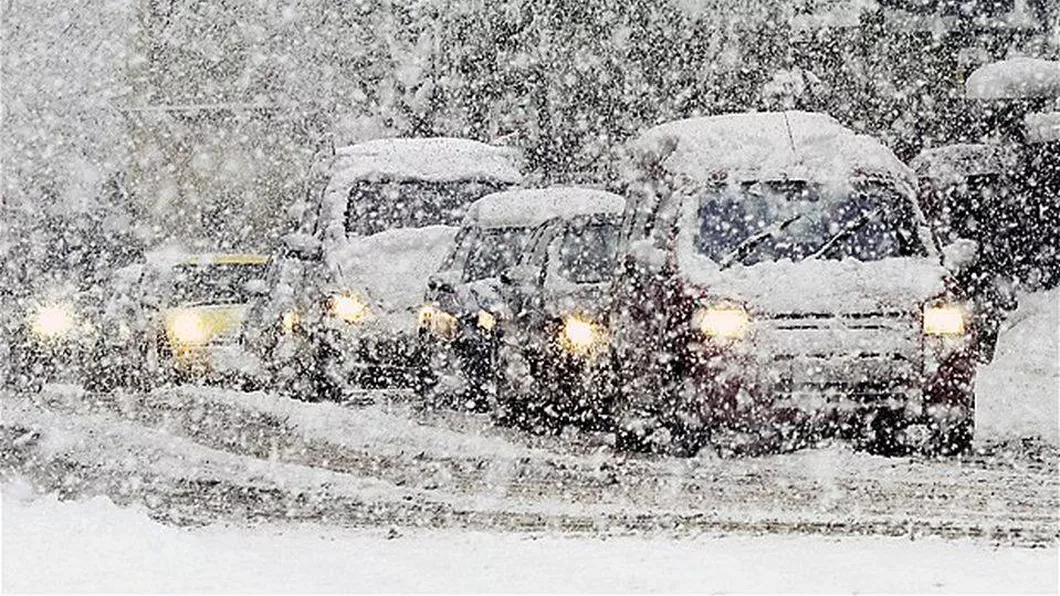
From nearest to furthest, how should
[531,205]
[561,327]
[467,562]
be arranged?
[467,562] → [561,327] → [531,205]

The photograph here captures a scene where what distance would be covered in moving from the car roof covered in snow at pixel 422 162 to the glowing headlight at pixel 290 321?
1.36 metres

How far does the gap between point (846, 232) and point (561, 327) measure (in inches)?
85.6

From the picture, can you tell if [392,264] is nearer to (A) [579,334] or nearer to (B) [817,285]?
(A) [579,334]

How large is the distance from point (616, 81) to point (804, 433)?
15275mm

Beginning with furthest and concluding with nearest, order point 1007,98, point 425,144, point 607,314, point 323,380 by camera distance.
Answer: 1. point 1007,98
2. point 425,144
3. point 323,380
4. point 607,314

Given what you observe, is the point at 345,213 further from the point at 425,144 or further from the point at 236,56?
the point at 236,56

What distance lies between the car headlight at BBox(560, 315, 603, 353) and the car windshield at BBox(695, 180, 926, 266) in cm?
133

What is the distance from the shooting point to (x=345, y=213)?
16.9 meters

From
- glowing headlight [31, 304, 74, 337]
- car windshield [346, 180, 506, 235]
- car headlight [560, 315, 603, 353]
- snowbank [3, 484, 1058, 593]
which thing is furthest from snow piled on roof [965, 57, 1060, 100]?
snowbank [3, 484, 1058, 593]

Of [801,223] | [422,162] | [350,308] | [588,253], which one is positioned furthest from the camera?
[422,162]

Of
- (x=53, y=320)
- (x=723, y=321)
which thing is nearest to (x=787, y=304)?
(x=723, y=321)

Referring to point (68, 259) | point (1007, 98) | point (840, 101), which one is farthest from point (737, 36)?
point (68, 259)

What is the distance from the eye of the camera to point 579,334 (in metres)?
12.8

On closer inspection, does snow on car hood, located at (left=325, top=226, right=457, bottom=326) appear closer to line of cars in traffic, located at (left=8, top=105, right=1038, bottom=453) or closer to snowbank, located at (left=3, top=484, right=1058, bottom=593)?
line of cars in traffic, located at (left=8, top=105, right=1038, bottom=453)
